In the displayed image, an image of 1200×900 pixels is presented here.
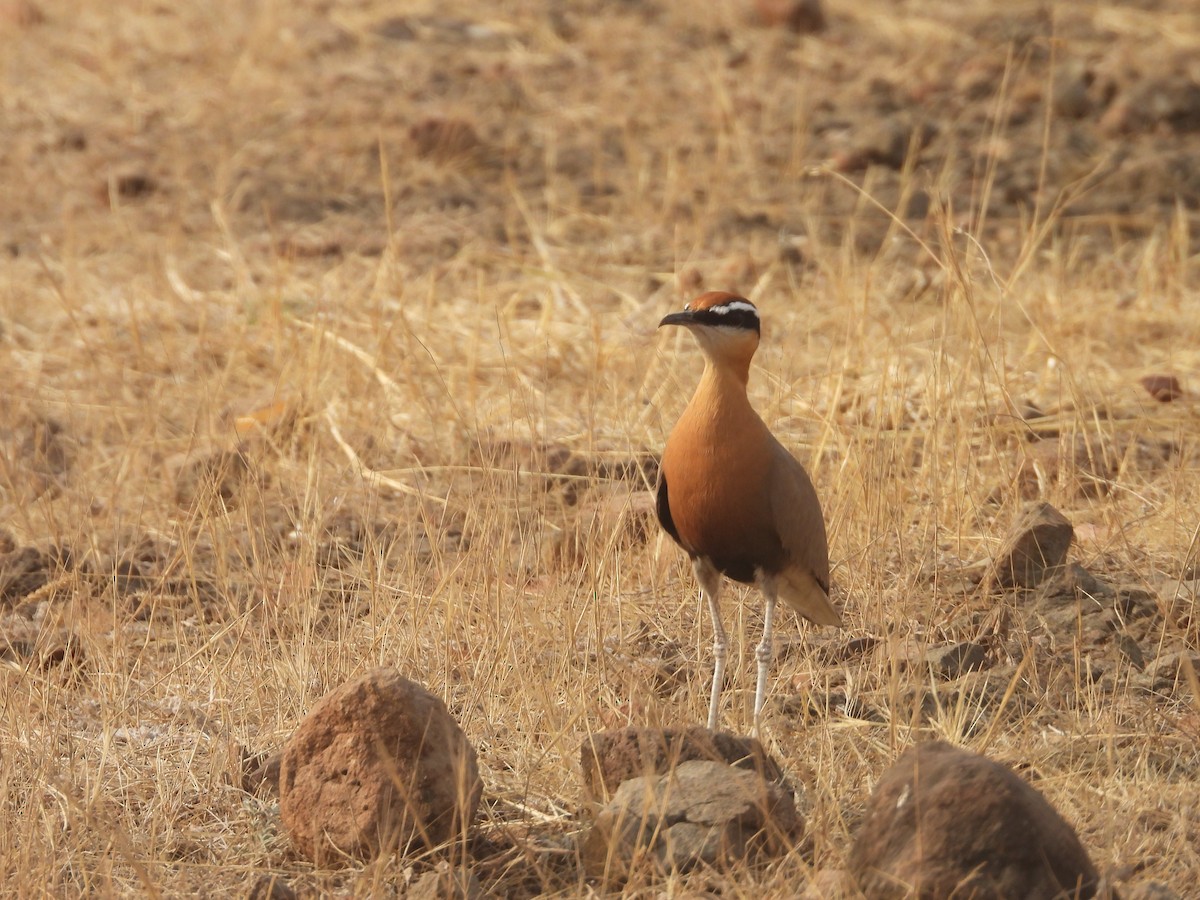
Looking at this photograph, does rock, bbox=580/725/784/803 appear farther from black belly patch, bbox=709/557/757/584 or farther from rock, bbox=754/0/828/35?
rock, bbox=754/0/828/35

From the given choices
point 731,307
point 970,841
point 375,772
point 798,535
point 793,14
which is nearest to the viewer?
point 970,841

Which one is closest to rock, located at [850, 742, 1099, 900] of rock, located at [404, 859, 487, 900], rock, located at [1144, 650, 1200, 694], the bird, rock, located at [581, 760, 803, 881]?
rock, located at [581, 760, 803, 881]

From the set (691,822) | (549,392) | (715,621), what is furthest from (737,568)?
(549,392)

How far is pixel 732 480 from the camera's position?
3629mm

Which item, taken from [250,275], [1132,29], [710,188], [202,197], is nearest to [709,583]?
[250,275]

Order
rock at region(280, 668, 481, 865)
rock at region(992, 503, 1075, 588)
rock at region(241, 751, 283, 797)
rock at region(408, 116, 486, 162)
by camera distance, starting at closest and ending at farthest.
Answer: rock at region(280, 668, 481, 865) → rock at region(241, 751, 283, 797) → rock at region(992, 503, 1075, 588) → rock at region(408, 116, 486, 162)

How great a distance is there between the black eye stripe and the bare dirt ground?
2.76 feet

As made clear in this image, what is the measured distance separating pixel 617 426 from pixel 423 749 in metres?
2.62

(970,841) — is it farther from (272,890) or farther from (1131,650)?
(1131,650)

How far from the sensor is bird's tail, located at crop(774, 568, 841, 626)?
3.80 m

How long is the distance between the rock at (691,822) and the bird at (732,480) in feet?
1.83

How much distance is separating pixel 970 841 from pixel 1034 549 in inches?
71.5

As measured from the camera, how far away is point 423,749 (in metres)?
3.02

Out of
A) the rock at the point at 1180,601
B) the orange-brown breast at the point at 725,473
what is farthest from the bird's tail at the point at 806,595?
the rock at the point at 1180,601
